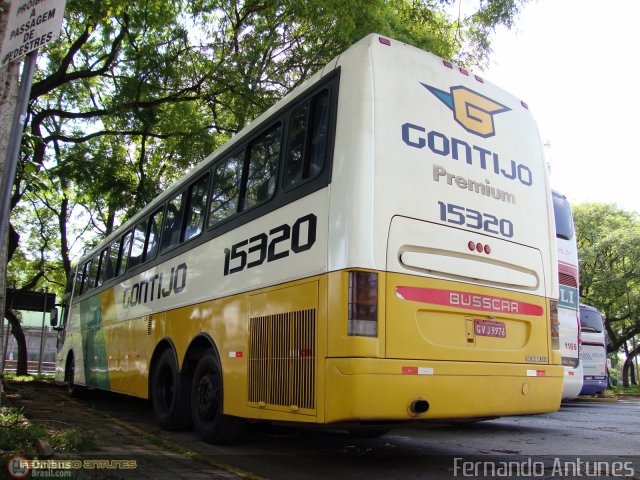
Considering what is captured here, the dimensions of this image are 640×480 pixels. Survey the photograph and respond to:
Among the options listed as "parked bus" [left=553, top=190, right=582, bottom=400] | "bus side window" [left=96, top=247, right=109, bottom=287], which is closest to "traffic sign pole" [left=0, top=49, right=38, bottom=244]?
"bus side window" [left=96, top=247, right=109, bottom=287]

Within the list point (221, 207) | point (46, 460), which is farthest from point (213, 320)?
point (46, 460)

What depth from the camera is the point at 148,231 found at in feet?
29.3

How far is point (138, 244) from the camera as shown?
9375 mm

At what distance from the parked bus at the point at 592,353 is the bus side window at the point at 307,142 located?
1155 centimetres

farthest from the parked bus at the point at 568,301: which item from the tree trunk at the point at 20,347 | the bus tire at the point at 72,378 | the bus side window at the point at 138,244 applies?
the tree trunk at the point at 20,347

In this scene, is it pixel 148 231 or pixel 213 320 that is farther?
pixel 148 231

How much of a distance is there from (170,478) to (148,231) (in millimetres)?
5360

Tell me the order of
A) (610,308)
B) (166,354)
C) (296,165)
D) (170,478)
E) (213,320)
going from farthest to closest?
(610,308)
(166,354)
(213,320)
(296,165)
(170,478)

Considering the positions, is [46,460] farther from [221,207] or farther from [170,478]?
[221,207]

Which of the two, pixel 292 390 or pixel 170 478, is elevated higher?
pixel 292 390

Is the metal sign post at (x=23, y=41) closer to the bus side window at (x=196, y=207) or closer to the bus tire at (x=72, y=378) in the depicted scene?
the bus side window at (x=196, y=207)

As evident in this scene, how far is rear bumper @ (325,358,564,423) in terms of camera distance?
12.7 feet

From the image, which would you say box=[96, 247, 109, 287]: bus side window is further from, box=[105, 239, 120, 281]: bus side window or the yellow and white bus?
the yellow and white bus

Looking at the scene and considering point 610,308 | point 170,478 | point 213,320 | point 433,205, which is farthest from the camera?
point 610,308
